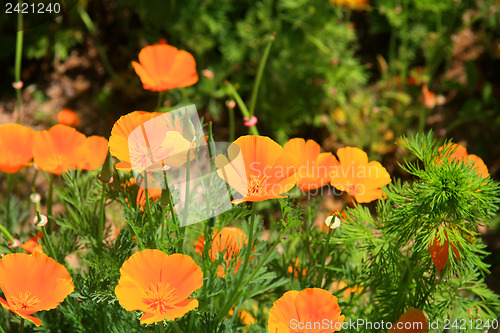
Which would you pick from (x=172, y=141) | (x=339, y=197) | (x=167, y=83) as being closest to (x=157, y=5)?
(x=339, y=197)

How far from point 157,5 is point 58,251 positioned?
1.18m

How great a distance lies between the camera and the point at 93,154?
0.93m

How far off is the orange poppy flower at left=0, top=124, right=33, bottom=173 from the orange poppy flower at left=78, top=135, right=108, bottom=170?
0.33 ft

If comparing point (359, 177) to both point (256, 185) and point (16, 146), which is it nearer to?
point (256, 185)

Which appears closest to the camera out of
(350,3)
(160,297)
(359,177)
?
(160,297)

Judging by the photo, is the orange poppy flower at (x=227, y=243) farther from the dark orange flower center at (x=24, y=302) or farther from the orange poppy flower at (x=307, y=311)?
the dark orange flower center at (x=24, y=302)

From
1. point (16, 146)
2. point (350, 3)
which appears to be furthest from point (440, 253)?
point (350, 3)

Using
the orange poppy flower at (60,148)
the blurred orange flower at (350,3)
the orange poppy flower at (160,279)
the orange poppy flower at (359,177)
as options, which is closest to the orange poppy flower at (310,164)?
the orange poppy flower at (359,177)

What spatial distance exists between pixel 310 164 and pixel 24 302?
0.48 metres

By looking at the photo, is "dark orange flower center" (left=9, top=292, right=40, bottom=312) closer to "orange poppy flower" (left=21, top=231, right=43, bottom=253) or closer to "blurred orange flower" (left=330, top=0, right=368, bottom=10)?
"orange poppy flower" (left=21, top=231, right=43, bottom=253)

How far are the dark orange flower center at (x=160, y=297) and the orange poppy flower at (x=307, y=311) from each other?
0.14 m

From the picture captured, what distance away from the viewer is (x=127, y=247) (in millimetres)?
852

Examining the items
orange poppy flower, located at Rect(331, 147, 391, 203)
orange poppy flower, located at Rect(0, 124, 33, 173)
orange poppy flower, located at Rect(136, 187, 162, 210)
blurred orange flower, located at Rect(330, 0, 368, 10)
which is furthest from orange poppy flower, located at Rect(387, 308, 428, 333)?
blurred orange flower, located at Rect(330, 0, 368, 10)

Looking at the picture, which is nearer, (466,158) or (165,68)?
(466,158)
